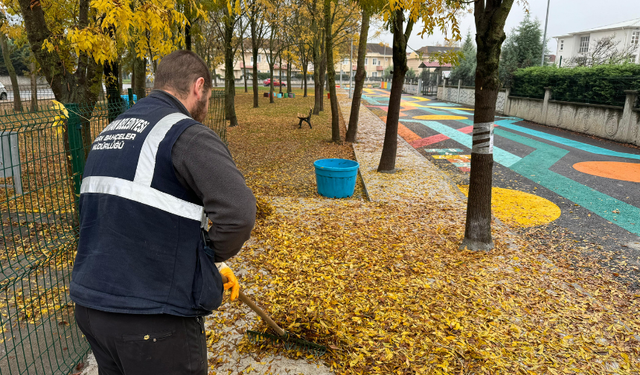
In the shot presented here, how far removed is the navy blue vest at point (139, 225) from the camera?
162 cm

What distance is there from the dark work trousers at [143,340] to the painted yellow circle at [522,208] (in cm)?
597

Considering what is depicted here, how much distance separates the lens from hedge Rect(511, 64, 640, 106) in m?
14.9

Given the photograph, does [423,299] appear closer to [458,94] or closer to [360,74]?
[360,74]

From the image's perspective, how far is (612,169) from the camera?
1041 centimetres

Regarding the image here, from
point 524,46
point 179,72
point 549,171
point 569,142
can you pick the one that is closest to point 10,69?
point 179,72

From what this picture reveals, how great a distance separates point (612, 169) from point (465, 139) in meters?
5.43

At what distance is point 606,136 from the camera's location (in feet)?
50.1

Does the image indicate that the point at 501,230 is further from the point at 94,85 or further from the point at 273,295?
the point at 94,85

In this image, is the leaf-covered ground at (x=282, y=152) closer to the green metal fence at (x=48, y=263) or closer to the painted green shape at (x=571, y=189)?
the painted green shape at (x=571, y=189)

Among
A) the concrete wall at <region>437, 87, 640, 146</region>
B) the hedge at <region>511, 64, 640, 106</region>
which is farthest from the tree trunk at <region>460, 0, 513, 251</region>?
the hedge at <region>511, 64, 640, 106</region>

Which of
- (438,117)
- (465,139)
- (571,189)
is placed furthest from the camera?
(438,117)

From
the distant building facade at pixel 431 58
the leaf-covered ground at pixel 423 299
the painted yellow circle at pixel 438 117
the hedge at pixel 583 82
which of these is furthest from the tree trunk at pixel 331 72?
the hedge at pixel 583 82

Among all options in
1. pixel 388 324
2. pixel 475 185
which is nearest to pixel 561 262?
pixel 475 185

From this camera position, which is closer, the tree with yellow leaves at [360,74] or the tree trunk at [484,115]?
the tree trunk at [484,115]
